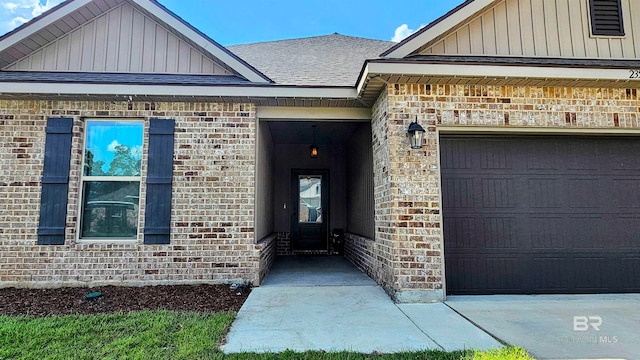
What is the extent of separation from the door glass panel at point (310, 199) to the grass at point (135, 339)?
18.6 feet

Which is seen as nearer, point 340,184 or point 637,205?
point 637,205

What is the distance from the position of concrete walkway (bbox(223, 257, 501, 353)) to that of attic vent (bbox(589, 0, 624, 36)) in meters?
4.65

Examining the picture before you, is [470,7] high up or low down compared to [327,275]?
up

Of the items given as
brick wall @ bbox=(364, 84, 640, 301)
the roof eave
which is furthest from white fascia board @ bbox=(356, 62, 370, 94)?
the roof eave

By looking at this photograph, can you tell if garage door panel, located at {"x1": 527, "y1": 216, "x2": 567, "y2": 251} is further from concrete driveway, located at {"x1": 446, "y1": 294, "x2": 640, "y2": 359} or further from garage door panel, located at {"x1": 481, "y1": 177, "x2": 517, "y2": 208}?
concrete driveway, located at {"x1": 446, "y1": 294, "x2": 640, "y2": 359}

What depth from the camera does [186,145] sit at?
537cm

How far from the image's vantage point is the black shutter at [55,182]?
5.12 metres

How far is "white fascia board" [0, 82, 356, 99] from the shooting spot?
16.2ft

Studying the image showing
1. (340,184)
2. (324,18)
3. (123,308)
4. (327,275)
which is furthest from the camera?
(324,18)

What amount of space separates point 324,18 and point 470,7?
1431 cm

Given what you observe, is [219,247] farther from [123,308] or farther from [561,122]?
[561,122]

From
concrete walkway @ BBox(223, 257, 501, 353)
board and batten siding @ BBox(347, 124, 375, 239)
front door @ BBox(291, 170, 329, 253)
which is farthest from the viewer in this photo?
front door @ BBox(291, 170, 329, 253)

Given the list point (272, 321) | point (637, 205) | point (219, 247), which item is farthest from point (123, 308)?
point (637, 205)

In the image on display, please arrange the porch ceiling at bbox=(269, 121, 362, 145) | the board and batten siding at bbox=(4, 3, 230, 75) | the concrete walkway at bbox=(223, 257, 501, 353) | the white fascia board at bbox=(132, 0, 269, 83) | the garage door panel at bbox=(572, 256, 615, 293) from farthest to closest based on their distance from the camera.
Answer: the porch ceiling at bbox=(269, 121, 362, 145) → the board and batten siding at bbox=(4, 3, 230, 75) → the white fascia board at bbox=(132, 0, 269, 83) → the garage door panel at bbox=(572, 256, 615, 293) → the concrete walkway at bbox=(223, 257, 501, 353)
